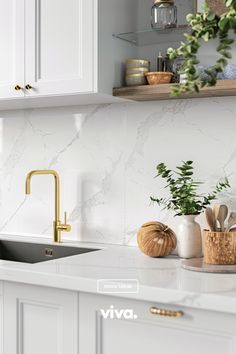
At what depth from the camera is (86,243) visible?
2.55m

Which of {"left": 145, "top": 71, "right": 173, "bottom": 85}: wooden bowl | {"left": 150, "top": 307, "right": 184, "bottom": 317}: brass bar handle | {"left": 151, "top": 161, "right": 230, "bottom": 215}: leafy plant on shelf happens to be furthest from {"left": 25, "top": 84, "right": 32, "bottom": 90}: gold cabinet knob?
{"left": 150, "top": 307, "right": 184, "bottom": 317}: brass bar handle

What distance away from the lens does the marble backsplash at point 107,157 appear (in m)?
2.26

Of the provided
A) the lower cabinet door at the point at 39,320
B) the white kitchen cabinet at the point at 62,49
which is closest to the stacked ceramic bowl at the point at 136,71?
the white kitchen cabinet at the point at 62,49

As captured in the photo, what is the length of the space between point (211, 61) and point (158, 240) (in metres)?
0.75

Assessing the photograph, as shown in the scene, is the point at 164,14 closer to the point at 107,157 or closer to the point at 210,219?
the point at 107,157

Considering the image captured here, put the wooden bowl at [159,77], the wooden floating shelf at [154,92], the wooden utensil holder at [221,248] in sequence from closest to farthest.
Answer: the wooden utensil holder at [221,248] < the wooden floating shelf at [154,92] < the wooden bowl at [159,77]

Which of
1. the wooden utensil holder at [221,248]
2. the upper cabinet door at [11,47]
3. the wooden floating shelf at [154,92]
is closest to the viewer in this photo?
the wooden utensil holder at [221,248]

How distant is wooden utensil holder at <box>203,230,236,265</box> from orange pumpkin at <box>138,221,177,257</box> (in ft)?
0.75

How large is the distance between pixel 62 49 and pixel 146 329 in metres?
1.16

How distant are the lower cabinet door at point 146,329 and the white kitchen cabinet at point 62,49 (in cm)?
85

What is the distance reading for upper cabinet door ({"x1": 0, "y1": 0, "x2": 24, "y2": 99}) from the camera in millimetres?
2303

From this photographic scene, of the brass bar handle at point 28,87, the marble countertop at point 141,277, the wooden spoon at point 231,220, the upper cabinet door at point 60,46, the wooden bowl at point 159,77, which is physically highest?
the upper cabinet door at point 60,46

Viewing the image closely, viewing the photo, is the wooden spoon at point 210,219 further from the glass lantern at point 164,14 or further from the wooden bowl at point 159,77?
the glass lantern at point 164,14

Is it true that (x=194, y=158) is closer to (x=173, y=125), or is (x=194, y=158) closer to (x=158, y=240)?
(x=173, y=125)
